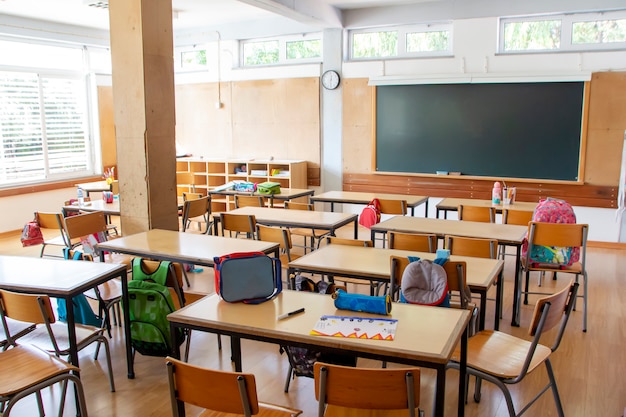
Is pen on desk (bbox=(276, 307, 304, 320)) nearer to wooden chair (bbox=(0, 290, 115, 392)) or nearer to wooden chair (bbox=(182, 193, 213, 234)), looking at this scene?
wooden chair (bbox=(0, 290, 115, 392))

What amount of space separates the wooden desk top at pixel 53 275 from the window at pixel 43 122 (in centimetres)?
558

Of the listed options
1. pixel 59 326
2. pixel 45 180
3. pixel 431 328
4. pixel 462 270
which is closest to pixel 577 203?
pixel 462 270

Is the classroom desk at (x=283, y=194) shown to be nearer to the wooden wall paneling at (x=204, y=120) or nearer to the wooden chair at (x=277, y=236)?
the wooden chair at (x=277, y=236)

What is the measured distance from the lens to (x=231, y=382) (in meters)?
1.92

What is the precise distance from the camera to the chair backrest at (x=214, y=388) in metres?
1.91

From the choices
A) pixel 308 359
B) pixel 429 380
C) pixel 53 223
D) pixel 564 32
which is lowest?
pixel 429 380

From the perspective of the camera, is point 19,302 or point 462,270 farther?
point 462,270

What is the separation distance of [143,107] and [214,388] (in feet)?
11.5

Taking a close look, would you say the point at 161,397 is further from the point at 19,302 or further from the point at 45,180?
the point at 45,180

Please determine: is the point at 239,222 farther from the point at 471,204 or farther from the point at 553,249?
the point at 553,249

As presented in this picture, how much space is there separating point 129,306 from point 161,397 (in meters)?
0.59

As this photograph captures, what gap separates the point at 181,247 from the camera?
403 centimetres

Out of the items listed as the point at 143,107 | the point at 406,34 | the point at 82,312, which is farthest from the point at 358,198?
the point at 82,312

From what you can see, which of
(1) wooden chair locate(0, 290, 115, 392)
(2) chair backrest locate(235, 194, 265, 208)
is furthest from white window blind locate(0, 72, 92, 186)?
(1) wooden chair locate(0, 290, 115, 392)
